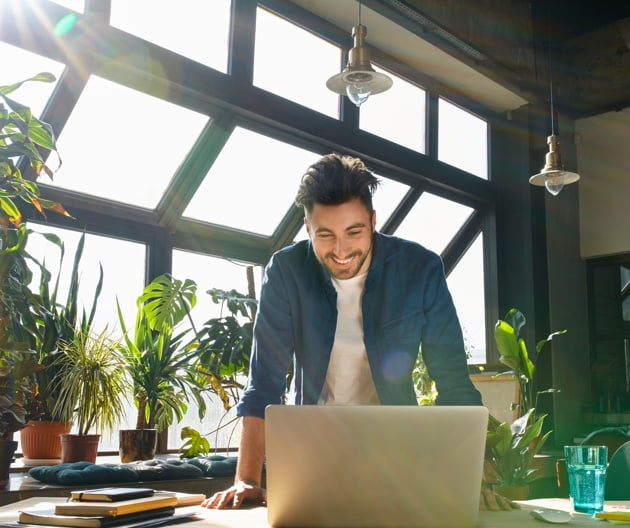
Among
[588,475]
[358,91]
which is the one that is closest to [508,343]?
[358,91]

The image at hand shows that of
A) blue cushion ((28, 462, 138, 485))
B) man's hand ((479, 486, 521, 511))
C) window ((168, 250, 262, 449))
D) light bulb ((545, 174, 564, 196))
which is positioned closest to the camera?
man's hand ((479, 486, 521, 511))

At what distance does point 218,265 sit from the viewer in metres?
4.50

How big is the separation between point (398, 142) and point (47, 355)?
10.00 ft

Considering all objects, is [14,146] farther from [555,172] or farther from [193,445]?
[555,172]

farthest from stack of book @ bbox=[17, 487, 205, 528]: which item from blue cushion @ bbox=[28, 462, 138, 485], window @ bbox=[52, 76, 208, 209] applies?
window @ bbox=[52, 76, 208, 209]

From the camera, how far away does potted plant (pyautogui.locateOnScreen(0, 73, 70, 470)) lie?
8.28 feet

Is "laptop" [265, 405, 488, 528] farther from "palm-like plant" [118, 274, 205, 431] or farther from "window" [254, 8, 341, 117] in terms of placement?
"window" [254, 8, 341, 117]

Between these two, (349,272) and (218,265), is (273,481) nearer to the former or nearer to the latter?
(349,272)

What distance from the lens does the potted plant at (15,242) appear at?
8.28ft

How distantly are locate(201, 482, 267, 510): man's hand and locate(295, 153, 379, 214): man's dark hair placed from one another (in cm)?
72

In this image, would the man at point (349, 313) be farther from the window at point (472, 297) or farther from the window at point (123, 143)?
the window at point (472, 297)

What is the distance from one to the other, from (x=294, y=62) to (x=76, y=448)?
2.68 meters

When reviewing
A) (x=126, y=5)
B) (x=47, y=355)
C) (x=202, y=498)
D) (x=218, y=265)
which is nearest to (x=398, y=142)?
(x=218, y=265)

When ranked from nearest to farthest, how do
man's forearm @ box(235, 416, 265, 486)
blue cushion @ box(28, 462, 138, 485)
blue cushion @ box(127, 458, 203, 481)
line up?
man's forearm @ box(235, 416, 265, 486) < blue cushion @ box(28, 462, 138, 485) < blue cushion @ box(127, 458, 203, 481)
